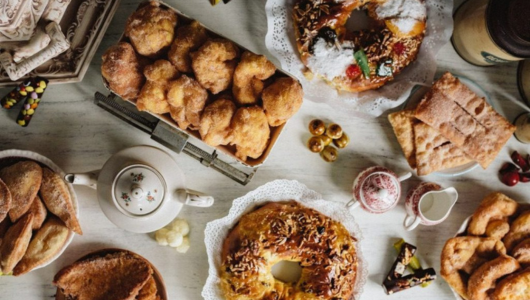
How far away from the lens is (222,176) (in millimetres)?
2098

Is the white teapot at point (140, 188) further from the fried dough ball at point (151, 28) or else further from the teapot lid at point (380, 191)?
the teapot lid at point (380, 191)

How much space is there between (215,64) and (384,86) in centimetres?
77

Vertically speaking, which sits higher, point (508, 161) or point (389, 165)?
point (508, 161)

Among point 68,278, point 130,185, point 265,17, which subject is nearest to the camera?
point 130,185

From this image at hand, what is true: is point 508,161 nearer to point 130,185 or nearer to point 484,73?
point 484,73

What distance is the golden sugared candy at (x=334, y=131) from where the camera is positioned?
2.05 metres

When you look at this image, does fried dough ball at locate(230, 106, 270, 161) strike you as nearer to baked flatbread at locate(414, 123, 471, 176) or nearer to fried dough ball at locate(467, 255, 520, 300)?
baked flatbread at locate(414, 123, 471, 176)

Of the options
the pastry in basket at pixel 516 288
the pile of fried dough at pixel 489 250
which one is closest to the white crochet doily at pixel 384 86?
the pile of fried dough at pixel 489 250

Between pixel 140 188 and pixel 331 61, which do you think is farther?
pixel 331 61

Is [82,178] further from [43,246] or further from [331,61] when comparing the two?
[331,61]

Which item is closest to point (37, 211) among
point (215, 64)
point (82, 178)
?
point (82, 178)

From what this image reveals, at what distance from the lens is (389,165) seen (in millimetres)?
2146

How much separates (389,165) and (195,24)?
3.40ft

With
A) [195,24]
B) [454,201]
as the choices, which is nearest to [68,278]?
[195,24]
